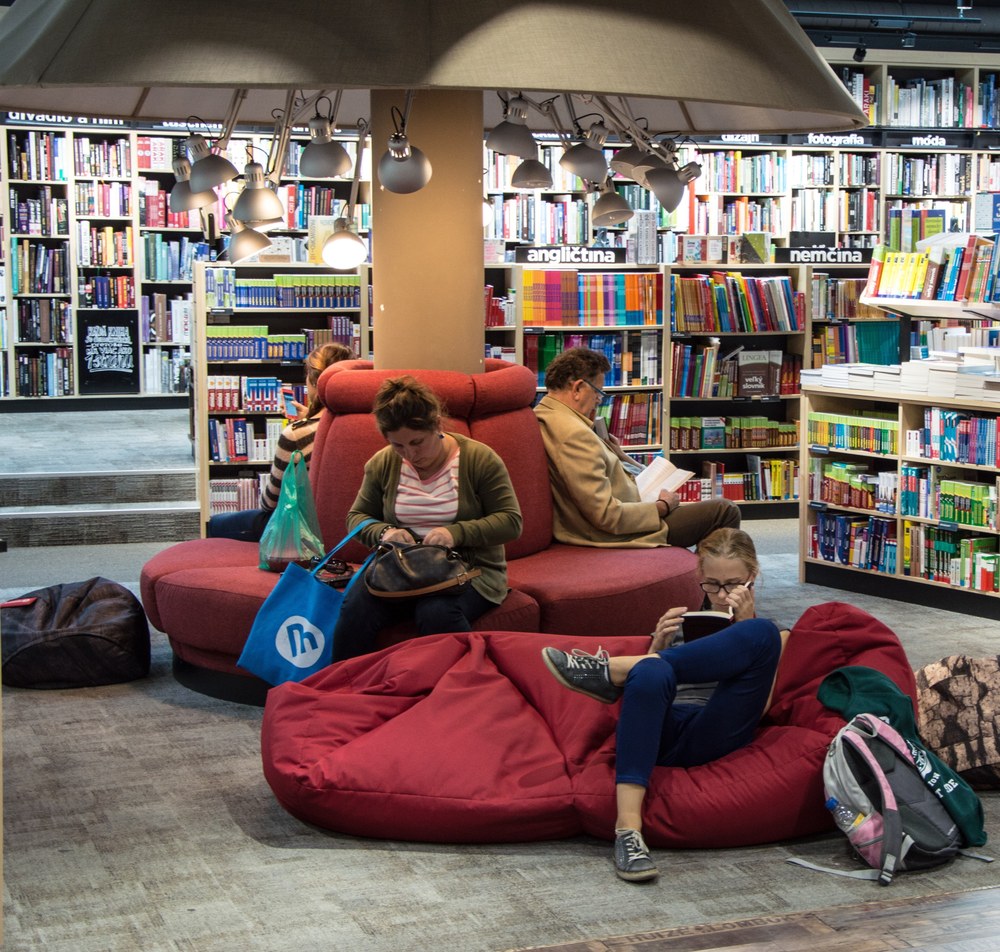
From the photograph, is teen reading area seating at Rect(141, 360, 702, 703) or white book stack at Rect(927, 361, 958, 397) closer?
teen reading area seating at Rect(141, 360, 702, 703)

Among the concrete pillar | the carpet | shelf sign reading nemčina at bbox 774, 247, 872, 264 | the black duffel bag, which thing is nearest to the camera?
the carpet

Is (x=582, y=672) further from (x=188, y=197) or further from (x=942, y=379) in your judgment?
(x=942, y=379)

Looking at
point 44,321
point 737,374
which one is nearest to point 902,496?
point 737,374

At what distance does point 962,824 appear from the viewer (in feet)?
11.7

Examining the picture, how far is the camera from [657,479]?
5977 millimetres

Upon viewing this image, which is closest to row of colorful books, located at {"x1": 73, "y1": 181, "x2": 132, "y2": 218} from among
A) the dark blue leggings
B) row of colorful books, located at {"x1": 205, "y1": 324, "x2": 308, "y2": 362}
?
row of colorful books, located at {"x1": 205, "y1": 324, "x2": 308, "y2": 362}

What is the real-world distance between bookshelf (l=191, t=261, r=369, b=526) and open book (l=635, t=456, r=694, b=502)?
2.83 meters

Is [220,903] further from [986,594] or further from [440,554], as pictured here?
[986,594]

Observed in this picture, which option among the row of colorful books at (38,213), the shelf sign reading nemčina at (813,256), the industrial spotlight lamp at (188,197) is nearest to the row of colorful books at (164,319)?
the row of colorful books at (38,213)

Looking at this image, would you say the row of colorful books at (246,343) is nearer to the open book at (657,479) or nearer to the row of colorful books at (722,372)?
the row of colorful books at (722,372)

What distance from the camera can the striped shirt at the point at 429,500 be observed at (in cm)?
467

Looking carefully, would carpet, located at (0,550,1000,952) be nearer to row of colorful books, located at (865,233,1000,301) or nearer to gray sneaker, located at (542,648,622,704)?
gray sneaker, located at (542,648,622,704)

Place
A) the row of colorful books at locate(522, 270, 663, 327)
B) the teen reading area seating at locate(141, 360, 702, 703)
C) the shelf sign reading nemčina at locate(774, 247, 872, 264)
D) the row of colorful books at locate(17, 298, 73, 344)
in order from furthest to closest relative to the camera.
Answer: the row of colorful books at locate(17, 298, 73, 344) → the shelf sign reading nemčina at locate(774, 247, 872, 264) → the row of colorful books at locate(522, 270, 663, 327) → the teen reading area seating at locate(141, 360, 702, 703)

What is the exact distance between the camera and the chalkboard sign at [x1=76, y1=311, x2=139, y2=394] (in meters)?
12.5
